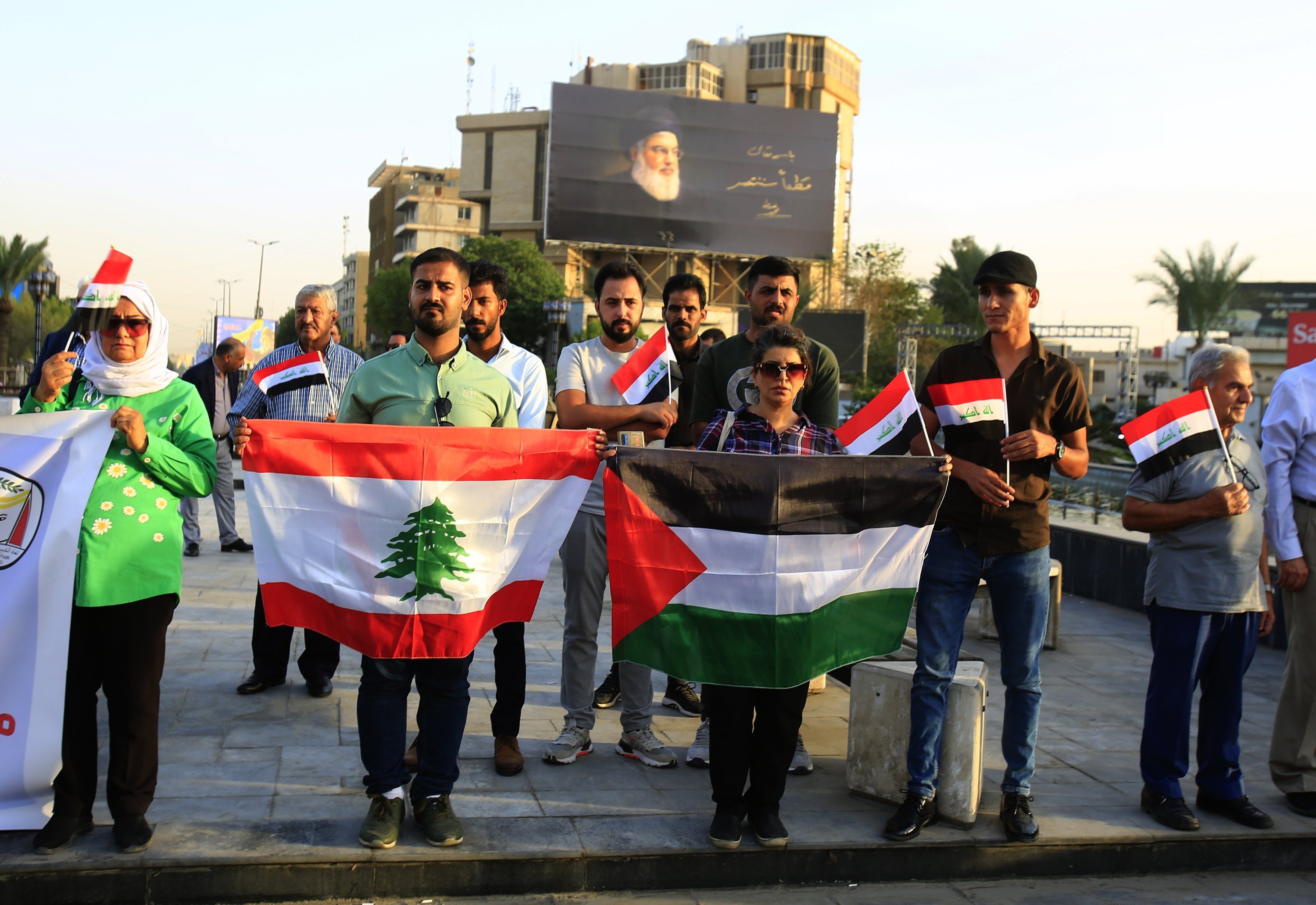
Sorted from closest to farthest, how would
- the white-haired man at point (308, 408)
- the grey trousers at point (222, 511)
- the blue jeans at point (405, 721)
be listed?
the blue jeans at point (405, 721) < the white-haired man at point (308, 408) < the grey trousers at point (222, 511)

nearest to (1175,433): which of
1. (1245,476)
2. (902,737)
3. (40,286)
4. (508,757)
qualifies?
(1245,476)

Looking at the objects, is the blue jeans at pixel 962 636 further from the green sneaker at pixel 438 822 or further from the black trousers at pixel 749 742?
the green sneaker at pixel 438 822

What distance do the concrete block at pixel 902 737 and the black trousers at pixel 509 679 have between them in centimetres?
141

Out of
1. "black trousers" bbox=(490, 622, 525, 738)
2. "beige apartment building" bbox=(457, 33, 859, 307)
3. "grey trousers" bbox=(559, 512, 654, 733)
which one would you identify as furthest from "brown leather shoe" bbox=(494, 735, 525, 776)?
"beige apartment building" bbox=(457, 33, 859, 307)

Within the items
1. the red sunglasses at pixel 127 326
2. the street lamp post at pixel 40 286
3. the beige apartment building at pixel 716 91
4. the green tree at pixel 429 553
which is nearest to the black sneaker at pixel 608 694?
the green tree at pixel 429 553

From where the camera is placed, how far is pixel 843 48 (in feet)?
298

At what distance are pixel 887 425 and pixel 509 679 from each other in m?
1.90

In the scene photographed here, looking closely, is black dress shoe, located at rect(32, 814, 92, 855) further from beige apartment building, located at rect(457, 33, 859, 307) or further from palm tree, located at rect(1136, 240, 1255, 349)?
beige apartment building, located at rect(457, 33, 859, 307)

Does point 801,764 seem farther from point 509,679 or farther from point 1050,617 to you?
point 1050,617

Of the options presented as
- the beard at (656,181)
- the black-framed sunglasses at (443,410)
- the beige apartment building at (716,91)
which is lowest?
the black-framed sunglasses at (443,410)

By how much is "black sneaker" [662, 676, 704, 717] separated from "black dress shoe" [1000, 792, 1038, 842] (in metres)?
1.81

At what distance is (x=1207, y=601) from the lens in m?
4.43

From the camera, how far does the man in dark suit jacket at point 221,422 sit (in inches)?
337

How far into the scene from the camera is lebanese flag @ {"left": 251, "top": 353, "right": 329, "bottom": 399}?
15.3 feet
